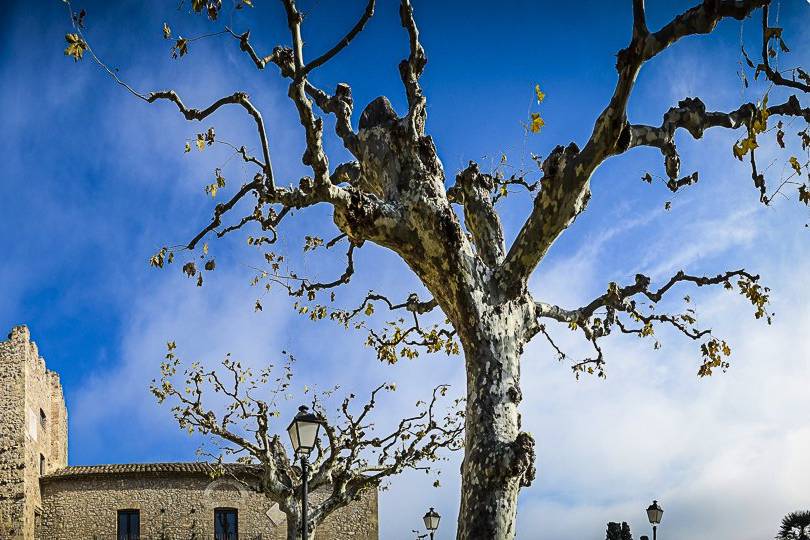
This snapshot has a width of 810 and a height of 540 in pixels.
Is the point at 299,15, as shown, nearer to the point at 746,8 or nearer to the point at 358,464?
the point at 746,8

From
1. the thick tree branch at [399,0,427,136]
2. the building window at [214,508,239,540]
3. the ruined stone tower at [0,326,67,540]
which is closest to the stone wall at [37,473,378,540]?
the building window at [214,508,239,540]

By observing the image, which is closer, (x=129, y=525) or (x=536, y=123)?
(x=536, y=123)

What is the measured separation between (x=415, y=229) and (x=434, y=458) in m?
13.5

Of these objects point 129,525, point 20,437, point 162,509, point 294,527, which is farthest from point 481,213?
point 129,525

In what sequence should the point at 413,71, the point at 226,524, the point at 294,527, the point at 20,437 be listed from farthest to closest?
the point at 226,524 → the point at 20,437 → the point at 294,527 → the point at 413,71

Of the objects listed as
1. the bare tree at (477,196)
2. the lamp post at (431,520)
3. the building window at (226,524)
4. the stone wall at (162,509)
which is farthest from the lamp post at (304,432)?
the building window at (226,524)

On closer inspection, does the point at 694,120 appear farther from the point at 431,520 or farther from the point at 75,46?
the point at 431,520

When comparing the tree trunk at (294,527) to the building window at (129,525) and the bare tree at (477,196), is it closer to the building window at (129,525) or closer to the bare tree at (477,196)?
the bare tree at (477,196)

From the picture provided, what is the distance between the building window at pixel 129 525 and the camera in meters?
35.3

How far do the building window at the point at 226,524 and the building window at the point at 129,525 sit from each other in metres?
2.97

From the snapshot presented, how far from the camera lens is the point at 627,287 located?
11.1 meters

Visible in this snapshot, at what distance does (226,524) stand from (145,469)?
3883 mm

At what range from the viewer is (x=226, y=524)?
35.8 metres

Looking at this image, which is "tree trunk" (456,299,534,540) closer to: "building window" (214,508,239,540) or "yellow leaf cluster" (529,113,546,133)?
"yellow leaf cluster" (529,113,546,133)
